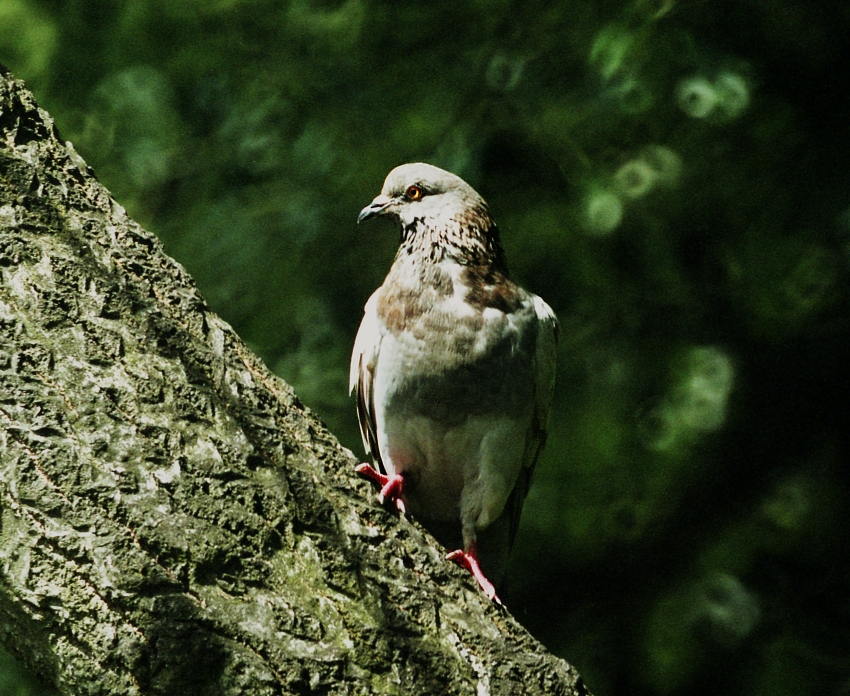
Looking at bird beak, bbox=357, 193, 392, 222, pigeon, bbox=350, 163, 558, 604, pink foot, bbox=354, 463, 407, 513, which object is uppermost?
bird beak, bbox=357, 193, 392, 222

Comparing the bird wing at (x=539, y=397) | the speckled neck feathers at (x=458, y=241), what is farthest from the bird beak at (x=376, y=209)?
the bird wing at (x=539, y=397)

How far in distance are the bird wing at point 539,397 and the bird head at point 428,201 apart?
52 cm

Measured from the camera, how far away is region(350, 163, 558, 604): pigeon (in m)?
3.90

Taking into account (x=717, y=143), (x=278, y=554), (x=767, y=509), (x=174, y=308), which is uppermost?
(x=717, y=143)

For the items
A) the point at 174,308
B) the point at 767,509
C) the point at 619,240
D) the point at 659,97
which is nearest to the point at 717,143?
the point at 659,97

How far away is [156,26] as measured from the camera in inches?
197

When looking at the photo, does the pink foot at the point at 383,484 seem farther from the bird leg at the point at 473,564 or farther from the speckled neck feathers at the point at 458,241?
the speckled neck feathers at the point at 458,241

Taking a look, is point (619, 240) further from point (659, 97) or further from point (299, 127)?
point (299, 127)

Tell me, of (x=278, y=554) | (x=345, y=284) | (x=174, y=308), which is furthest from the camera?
(x=345, y=284)

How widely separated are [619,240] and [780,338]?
0.96 m

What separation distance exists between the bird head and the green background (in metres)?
0.50

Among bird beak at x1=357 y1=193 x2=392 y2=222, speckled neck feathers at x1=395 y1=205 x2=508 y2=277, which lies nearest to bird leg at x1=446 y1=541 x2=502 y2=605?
speckled neck feathers at x1=395 y1=205 x2=508 y2=277

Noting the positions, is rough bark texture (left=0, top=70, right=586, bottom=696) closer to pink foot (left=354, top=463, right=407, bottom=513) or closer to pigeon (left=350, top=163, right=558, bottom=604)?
pink foot (left=354, top=463, right=407, bottom=513)

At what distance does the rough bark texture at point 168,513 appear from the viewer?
203cm
